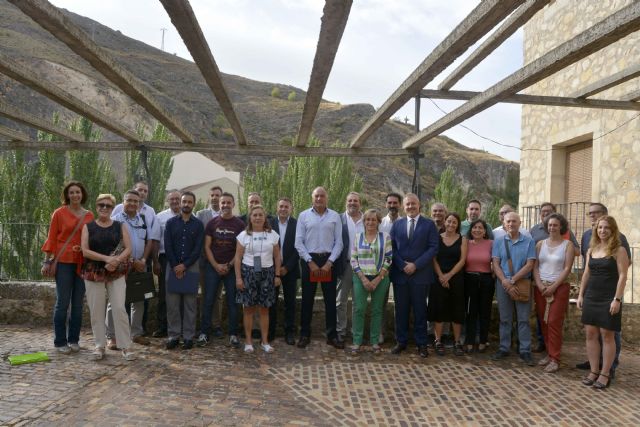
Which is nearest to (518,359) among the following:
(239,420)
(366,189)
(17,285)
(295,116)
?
(239,420)

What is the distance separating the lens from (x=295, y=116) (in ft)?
192

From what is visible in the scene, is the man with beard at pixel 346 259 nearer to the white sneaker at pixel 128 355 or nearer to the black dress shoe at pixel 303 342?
the black dress shoe at pixel 303 342

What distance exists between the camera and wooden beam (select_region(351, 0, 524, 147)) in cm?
317

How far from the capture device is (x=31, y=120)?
238 inches

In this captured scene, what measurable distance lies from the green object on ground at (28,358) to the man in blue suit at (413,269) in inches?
138

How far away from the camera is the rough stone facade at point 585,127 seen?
754cm

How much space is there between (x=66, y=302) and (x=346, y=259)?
2.99 meters

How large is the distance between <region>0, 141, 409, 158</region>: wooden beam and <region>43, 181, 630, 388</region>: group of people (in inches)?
52.6

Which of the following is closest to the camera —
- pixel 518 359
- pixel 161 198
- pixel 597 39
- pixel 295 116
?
pixel 597 39

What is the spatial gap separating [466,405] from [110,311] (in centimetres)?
374

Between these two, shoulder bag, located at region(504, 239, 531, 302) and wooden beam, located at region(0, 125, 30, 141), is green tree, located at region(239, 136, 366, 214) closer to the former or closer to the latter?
wooden beam, located at region(0, 125, 30, 141)

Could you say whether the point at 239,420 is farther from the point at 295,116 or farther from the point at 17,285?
the point at 295,116

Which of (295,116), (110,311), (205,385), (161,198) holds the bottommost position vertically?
(205,385)

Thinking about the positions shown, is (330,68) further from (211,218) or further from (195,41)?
(211,218)
